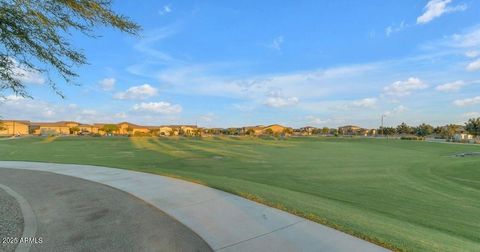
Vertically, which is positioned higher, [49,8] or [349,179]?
[49,8]

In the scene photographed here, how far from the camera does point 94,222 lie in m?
6.66

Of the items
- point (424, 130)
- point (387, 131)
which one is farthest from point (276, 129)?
point (424, 130)

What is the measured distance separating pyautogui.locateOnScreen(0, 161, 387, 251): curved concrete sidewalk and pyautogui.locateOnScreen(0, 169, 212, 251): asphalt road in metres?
0.31

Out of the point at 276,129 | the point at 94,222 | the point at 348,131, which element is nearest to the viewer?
the point at 94,222

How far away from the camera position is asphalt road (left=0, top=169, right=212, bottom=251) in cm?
544

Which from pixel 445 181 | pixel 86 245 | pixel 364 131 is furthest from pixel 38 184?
pixel 364 131

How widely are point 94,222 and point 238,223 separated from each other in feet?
9.21

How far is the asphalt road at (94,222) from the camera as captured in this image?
5.44 meters

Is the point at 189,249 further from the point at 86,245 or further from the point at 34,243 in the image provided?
the point at 34,243

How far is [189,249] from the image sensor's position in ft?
17.0

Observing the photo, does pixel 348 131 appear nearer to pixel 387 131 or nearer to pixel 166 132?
pixel 387 131

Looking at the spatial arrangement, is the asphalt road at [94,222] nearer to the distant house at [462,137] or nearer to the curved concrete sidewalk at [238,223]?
the curved concrete sidewalk at [238,223]

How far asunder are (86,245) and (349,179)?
48.9ft

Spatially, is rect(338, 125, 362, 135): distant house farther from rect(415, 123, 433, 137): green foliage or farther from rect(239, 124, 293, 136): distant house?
rect(415, 123, 433, 137): green foliage
